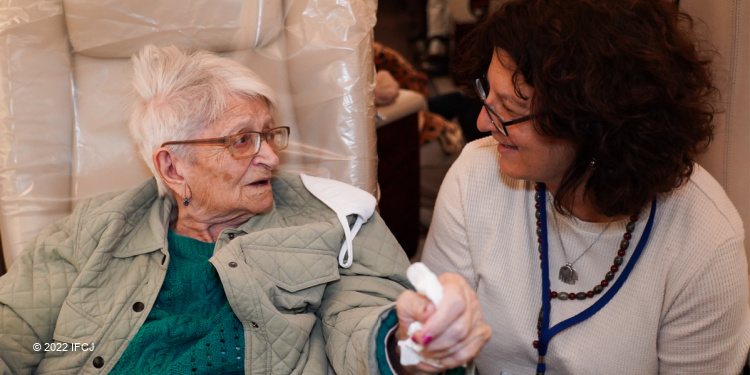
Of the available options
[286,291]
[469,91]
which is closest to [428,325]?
[286,291]

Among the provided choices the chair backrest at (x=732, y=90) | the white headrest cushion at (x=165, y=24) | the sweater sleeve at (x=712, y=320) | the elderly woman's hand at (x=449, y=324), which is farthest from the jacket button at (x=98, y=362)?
the chair backrest at (x=732, y=90)

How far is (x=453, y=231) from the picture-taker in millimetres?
1524

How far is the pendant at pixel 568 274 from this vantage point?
1.41 m

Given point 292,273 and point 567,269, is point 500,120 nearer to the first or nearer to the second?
point 567,269

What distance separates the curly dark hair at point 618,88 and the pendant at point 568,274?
0.18 m

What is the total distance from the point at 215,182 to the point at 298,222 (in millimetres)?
230

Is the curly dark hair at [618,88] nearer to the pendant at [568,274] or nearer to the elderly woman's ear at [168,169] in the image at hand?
the pendant at [568,274]

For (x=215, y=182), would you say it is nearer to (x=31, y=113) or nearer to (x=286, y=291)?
(x=286, y=291)

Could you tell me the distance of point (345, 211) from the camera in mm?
1527

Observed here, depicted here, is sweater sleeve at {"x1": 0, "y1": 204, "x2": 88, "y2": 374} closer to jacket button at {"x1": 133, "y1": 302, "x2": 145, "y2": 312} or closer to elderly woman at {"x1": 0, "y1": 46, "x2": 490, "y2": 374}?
elderly woman at {"x1": 0, "y1": 46, "x2": 490, "y2": 374}

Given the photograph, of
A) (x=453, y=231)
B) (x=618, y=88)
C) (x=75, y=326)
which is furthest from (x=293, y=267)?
(x=618, y=88)

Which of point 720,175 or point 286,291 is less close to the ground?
point 720,175

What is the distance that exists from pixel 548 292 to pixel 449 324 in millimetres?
498

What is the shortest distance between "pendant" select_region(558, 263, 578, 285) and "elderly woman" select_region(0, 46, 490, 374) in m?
0.36
